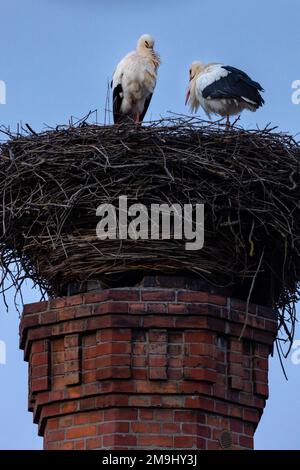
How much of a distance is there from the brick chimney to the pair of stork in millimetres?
3954

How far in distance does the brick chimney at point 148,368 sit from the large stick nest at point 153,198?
34 cm

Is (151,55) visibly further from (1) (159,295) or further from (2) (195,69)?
Answer: (1) (159,295)

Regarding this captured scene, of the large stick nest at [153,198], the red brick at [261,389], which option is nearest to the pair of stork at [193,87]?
the large stick nest at [153,198]

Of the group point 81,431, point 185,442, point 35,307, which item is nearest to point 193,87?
point 35,307

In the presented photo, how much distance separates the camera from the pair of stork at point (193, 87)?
16.5 meters

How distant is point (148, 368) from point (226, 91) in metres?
4.77

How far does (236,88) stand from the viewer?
16484 mm

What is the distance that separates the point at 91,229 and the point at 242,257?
1244 mm

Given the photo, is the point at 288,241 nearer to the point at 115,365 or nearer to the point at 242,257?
the point at 242,257

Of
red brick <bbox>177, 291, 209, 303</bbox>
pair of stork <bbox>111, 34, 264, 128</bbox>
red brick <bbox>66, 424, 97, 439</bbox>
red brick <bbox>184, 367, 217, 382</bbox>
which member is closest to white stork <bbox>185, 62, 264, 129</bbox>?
pair of stork <bbox>111, 34, 264, 128</bbox>

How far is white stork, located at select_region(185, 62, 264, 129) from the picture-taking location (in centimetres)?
1645

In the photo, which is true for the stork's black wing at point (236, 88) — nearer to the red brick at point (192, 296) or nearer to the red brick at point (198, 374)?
the red brick at point (192, 296)

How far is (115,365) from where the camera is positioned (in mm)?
12383
